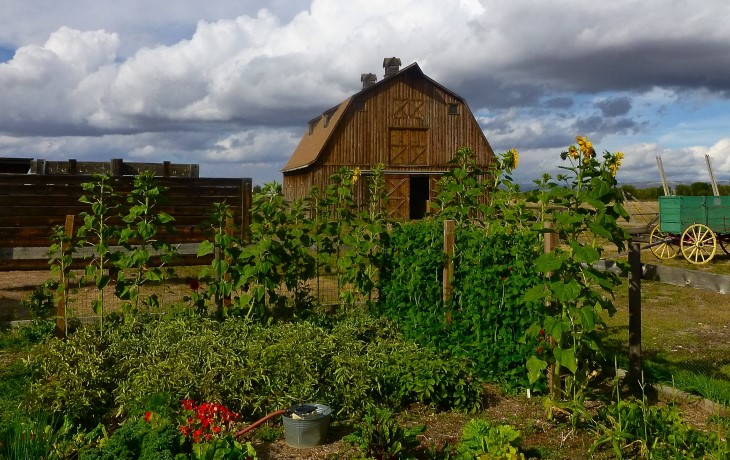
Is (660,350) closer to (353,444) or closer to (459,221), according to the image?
(459,221)

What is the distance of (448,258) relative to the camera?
7.02m

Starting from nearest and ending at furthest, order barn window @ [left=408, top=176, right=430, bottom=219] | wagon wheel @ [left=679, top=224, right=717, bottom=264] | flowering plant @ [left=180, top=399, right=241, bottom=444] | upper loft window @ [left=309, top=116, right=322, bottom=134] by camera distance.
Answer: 1. flowering plant @ [left=180, top=399, right=241, bottom=444]
2. wagon wheel @ [left=679, top=224, right=717, bottom=264]
3. barn window @ [left=408, top=176, right=430, bottom=219]
4. upper loft window @ [left=309, top=116, right=322, bottom=134]

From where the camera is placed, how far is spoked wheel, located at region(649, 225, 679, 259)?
17.9 meters

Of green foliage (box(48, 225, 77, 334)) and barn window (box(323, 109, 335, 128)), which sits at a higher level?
barn window (box(323, 109, 335, 128))

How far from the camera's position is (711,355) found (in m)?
7.70

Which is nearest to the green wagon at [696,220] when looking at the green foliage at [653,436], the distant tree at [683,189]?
the green foliage at [653,436]

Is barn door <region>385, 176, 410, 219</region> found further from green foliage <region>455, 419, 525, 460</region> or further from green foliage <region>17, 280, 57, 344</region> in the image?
green foliage <region>455, 419, 525, 460</region>

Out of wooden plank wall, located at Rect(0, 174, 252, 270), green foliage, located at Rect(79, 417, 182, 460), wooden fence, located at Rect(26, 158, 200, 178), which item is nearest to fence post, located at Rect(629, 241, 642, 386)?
green foliage, located at Rect(79, 417, 182, 460)

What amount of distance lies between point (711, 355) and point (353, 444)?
192 inches

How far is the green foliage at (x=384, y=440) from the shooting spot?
4262 millimetres

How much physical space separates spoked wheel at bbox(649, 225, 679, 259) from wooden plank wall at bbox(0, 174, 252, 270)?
35.8ft

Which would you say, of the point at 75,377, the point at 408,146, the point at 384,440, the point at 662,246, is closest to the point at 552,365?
the point at 384,440

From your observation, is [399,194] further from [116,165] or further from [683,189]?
[683,189]

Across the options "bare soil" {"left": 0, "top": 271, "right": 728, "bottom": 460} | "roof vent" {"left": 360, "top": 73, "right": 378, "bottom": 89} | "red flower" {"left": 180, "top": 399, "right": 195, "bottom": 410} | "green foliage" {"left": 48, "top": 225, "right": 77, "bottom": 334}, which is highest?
"roof vent" {"left": 360, "top": 73, "right": 378, "bottom": 89}
